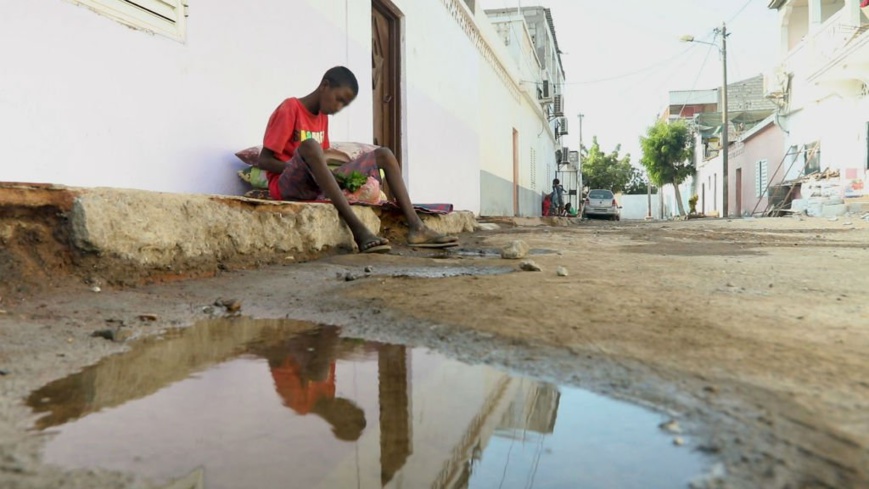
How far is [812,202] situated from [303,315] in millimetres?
15349

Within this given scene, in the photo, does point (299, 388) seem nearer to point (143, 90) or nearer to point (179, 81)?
point (143, 90)

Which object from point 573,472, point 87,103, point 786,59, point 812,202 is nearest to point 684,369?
point 573,472

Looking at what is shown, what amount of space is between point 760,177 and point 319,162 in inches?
893

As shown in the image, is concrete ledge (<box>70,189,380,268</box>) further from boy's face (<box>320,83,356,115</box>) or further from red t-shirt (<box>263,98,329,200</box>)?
boy's face (<box>320,83,356,115</box>)

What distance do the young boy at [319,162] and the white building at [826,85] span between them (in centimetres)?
1296

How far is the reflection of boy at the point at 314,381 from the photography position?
0.95m

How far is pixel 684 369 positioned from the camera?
3.68ft

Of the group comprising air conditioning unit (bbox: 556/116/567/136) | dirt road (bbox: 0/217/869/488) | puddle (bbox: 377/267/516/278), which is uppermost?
air conditioning unit (bbox: 556/116/567/136)

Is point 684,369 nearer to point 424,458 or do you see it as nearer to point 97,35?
point 424,458

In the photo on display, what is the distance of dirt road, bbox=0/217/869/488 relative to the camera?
2.61 feet

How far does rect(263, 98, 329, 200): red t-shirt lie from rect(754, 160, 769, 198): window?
2095 cm

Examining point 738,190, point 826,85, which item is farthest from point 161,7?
point 738,190

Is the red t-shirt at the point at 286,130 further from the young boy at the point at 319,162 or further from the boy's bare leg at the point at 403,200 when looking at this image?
the boy's bare leg at the point at 403,200

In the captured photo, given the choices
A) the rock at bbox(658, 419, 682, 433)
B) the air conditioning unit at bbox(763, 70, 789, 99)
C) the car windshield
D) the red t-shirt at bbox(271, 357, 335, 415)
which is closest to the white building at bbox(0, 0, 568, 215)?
the red t-shirt at bbox(271, 357, 335, 415)
